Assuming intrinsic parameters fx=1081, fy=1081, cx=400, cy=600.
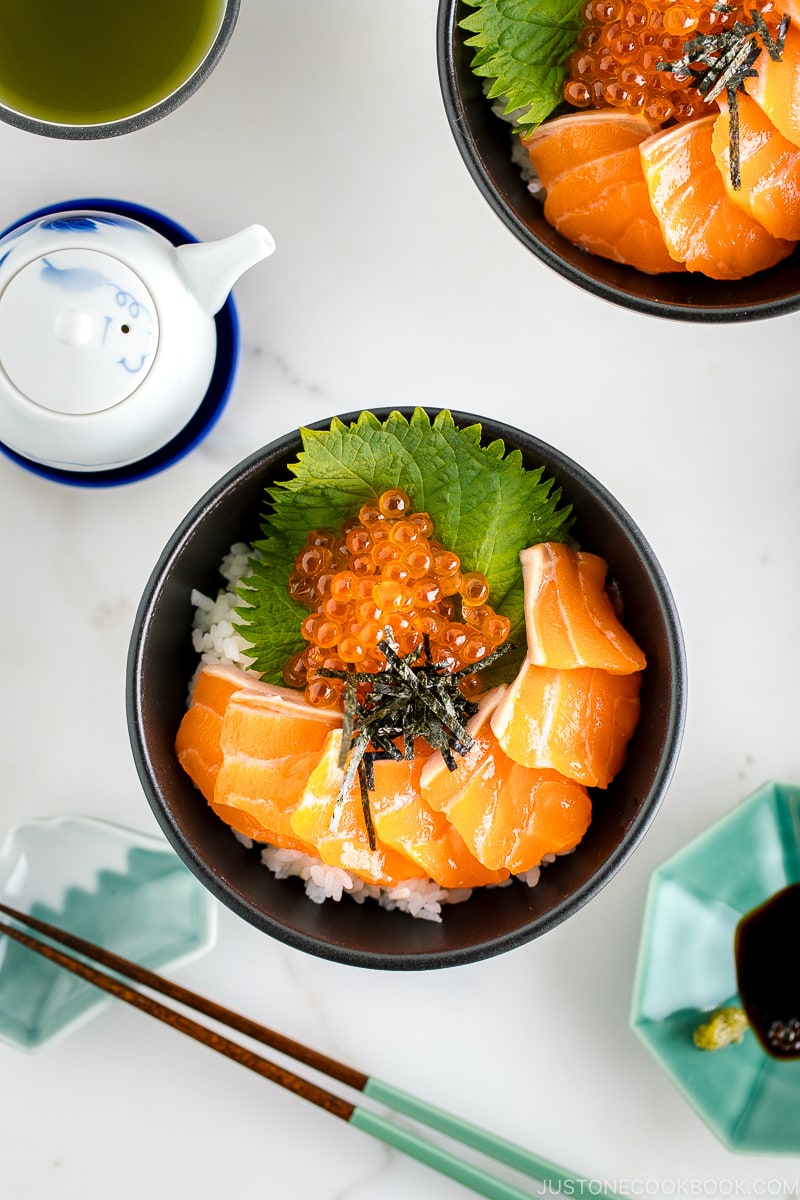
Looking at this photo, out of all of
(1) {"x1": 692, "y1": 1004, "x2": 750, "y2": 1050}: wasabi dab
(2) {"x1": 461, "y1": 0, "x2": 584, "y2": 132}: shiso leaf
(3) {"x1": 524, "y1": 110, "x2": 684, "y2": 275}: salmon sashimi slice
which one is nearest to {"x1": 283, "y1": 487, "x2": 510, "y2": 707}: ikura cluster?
(3) {"x1": 524, "y1": 110, "x2": 684, "y2": 275}: salmon sashimi slice

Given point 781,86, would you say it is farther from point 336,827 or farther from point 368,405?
point 336,827

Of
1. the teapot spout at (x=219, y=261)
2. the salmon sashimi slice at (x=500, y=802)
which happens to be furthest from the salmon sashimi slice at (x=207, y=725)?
the teapot spout at (x=219, y=261)

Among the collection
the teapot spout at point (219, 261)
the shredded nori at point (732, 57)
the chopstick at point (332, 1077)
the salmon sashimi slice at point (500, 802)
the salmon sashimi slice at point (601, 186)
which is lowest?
the chopstick at point (332, 1077)

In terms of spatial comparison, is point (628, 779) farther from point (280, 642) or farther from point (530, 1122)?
point (530, 1122)

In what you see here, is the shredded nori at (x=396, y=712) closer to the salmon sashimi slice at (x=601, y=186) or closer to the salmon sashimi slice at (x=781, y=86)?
the salmon sashimi slice at (x=601, y=186)

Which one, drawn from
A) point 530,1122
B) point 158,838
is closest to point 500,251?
point 158,838

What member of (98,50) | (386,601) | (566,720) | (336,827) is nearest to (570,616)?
(566,720)
